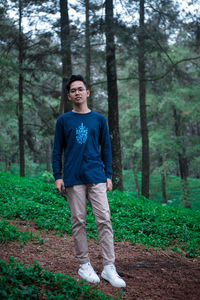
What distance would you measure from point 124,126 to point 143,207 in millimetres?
14844

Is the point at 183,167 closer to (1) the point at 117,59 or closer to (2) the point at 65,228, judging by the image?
(1) the point at 117,59

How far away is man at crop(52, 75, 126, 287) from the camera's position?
3.54 metres

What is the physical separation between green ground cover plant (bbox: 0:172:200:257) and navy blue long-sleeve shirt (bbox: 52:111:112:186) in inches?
100

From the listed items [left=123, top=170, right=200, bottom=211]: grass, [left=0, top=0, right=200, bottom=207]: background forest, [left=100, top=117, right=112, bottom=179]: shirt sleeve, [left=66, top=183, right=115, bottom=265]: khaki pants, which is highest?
[left=0, top=0, right=200, bottom=207]: background forest

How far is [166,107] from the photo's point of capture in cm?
1762

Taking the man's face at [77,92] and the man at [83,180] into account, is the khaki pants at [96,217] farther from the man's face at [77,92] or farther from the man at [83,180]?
the man's face at [77,92]

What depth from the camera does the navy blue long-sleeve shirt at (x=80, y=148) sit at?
3.54m

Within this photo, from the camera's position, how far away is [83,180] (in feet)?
11.6

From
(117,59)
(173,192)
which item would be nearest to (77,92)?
(117,59)

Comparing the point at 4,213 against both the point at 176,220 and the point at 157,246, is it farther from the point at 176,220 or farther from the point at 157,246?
the point at 176,220

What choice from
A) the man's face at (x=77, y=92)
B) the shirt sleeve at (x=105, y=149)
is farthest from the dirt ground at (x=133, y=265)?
the man's face at (x=77, y=92)

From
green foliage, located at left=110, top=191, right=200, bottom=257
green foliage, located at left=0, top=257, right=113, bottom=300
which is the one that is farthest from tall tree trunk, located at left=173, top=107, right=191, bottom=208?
green foliage, located at left=0, top=257, right=113, bottom=300

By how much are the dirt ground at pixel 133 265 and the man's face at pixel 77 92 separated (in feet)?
7.28

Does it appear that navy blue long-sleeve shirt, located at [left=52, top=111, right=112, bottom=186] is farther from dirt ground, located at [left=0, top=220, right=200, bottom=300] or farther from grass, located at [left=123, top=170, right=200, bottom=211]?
grass, located at [left=123, top=170, right=200, bottom=211]
